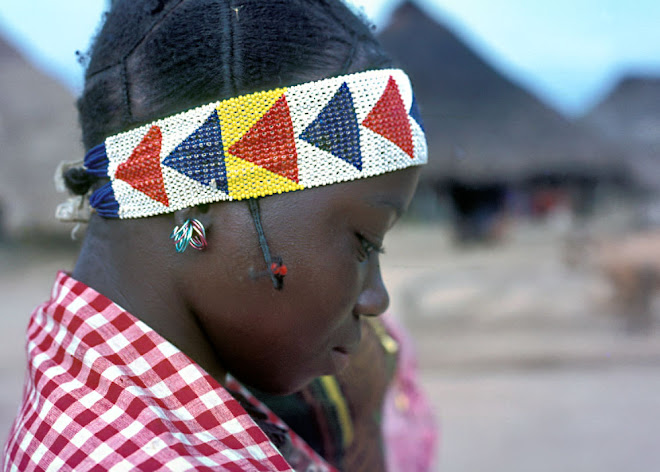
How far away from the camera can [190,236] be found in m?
1.11

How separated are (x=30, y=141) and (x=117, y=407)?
10.5 meters

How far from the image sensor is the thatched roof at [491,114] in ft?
36.7

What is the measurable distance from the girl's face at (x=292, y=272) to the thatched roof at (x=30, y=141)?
347 inches

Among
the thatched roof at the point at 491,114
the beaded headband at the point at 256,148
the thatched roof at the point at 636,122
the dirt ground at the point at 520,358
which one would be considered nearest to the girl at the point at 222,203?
the beaded headband at the point at 256,148

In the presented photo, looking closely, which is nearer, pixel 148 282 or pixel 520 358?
pixel 148 282

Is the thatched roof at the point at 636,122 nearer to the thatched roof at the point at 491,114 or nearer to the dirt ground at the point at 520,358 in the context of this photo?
the thatched roof at the point at 491,114

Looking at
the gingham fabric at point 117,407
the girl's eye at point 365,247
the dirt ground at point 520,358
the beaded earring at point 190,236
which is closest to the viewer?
the gingham fabric at point 117,407

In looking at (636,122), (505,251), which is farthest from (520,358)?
(636,122)

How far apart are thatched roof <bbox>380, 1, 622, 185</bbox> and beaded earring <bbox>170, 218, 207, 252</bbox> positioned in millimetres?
10103

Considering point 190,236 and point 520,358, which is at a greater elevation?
point 190,236

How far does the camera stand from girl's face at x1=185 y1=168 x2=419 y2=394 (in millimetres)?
1139

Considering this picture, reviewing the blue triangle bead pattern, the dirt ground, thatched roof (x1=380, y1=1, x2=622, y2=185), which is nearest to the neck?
the blue triangle bead pattern

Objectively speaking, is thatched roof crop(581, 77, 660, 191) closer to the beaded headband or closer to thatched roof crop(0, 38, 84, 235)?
thatched roof crop(0, 38, 84, 235)

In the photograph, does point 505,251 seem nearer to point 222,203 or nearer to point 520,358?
point 520,358
